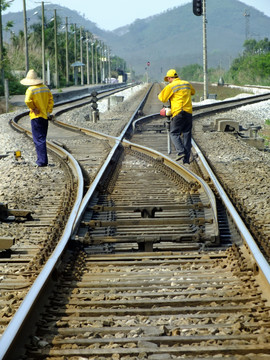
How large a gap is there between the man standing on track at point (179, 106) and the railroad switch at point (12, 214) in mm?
4444

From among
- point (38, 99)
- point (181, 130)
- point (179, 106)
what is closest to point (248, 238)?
point (179, 106)

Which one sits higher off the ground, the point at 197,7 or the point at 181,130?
the point at 197,7

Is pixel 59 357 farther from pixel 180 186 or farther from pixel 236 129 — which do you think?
pixel 236 129

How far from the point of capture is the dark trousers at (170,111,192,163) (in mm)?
11172

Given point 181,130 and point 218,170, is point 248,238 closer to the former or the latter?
point 218,170

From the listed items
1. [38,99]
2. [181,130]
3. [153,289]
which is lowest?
[153,289]

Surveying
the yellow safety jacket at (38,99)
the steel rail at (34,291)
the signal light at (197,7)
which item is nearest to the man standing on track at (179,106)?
the yellow safety jacket at (38,99)

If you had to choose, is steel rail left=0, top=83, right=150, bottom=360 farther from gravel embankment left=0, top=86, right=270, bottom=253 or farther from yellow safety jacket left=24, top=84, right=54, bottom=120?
yellow safety jacket left=24, top=84, right=54, bottom=120

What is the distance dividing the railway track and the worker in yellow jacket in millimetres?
3826

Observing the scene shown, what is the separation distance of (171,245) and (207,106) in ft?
80.9

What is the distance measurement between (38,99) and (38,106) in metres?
0.13

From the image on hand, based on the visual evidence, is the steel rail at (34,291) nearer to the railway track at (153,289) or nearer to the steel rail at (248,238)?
the railway track at (153,289)

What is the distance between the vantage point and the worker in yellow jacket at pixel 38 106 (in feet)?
36.0

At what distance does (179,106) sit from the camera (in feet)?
36.3
